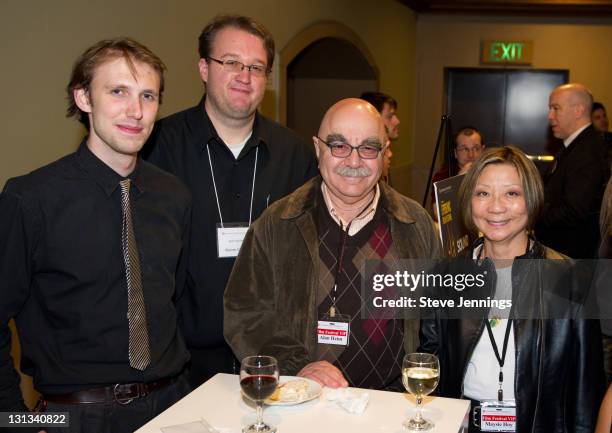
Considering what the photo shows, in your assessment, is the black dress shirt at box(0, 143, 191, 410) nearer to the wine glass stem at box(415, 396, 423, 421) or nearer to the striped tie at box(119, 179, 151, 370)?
the striped tie at box(119, 179, 151, 370)

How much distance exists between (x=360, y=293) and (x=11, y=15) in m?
1.95

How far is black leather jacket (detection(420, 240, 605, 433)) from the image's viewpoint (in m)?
2.21

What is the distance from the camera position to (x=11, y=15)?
113 inches

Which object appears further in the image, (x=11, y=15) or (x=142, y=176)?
(x=11, y=15)

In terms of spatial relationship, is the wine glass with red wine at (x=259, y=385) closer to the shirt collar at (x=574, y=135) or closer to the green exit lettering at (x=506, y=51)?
the shirt collar at (x=574, y=135)

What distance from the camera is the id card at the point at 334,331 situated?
227 centimetres

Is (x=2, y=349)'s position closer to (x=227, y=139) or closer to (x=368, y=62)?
(x=227, y=139)

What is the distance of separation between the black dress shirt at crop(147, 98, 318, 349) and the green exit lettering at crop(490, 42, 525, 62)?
8698 mm

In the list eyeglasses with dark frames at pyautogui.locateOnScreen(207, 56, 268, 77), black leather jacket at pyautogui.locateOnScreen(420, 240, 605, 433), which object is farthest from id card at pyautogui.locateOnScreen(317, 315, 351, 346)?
eyeglasses with dark frames at pyautogui.locateOnScreen(207, 56, 268, 77)

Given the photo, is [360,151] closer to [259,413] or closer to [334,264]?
[334,264]

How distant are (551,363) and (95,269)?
1.52 m

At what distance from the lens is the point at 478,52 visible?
10812mm

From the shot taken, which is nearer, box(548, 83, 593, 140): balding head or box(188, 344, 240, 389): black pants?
box(188, 344, 240, 389): black pants

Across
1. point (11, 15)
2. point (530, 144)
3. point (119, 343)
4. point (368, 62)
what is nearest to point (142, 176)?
point (119, 343)
